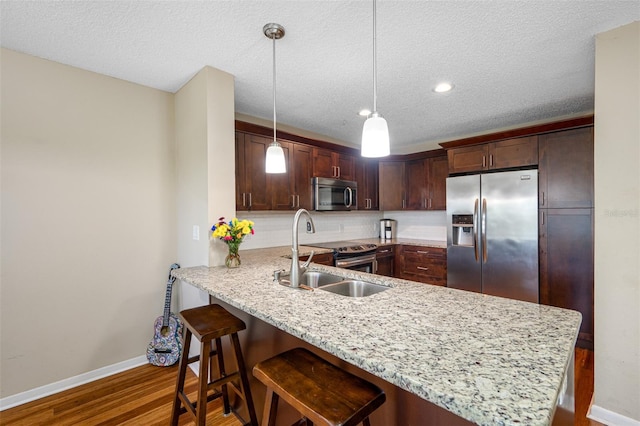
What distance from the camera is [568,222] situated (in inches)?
115

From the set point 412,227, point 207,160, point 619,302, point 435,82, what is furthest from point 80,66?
point 412,227

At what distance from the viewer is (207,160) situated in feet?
7.55

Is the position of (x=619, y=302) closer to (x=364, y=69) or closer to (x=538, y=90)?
(x=538, y=90)

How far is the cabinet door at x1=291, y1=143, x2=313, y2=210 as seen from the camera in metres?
3.57

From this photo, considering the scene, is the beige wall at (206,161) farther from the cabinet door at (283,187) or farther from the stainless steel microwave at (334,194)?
the stainless steel microwave at (334,194)

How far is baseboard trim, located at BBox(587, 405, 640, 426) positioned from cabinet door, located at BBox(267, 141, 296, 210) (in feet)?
9.88

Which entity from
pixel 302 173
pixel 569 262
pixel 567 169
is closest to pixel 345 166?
pixel 302 173

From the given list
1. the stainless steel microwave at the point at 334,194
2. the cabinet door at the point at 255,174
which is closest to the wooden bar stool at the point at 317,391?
the cabinet door at the point at 255,174

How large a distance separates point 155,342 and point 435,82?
341 cm

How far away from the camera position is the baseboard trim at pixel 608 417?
181 centimetres

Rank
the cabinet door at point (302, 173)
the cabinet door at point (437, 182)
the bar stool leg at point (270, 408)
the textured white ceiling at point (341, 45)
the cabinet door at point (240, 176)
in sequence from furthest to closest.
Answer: the cabinet door at point (437, 182) → the cabinet door at point (302, 173) → the cabinet door at point (240, 176) → the textured white ceiling at point (341, 45) → the bar stool leg at point (270, 408)

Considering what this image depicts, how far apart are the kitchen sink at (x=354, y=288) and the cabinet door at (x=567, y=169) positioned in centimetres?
239

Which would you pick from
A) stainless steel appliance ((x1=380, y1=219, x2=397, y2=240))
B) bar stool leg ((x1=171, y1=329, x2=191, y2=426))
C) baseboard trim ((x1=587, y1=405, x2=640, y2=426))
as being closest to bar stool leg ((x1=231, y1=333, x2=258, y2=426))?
bar stool leg ((x1=171, y1=329, x2=191, y2=426))

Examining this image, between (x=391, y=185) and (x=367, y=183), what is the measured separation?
1.38 ft
